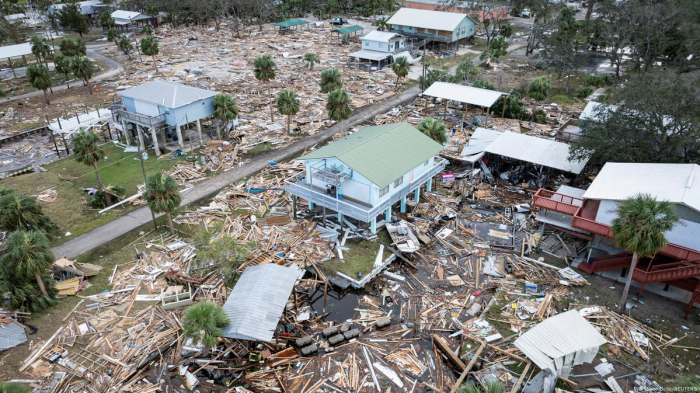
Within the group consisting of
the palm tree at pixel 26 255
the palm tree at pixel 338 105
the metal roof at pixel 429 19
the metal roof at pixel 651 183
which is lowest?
the palm tree at pixel 26 255

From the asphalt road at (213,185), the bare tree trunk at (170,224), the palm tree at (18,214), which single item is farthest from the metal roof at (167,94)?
the palm tree at (18,214)

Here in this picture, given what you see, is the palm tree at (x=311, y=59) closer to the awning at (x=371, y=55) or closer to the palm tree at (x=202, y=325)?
→ the awning at (x=371, y=55)

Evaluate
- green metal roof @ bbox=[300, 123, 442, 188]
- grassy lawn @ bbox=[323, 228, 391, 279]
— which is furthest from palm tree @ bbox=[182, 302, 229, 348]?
green metal roof @ bbox=[300, 123, 442, 188]

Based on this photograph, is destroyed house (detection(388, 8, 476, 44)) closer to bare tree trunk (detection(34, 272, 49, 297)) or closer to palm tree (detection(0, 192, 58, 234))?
palm tree (detection(0, 192, 58, 234))

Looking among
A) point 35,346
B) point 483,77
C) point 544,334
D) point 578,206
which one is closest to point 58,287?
point 35,346

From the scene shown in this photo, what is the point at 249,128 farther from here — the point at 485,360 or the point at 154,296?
the point at 485,360

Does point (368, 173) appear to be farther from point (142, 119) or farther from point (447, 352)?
point (142, 119)

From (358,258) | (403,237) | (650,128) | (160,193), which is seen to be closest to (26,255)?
(160,193)
